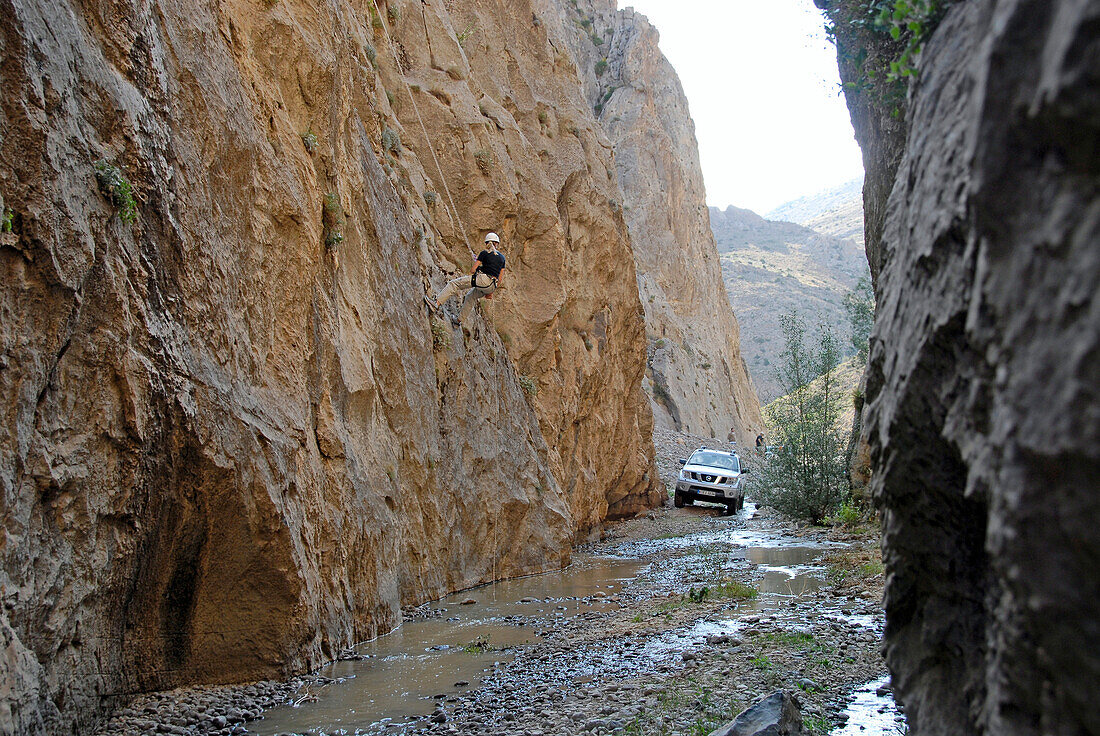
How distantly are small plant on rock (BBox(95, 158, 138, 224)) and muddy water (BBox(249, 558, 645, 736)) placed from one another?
3.66 m

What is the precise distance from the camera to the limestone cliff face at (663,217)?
144 feet

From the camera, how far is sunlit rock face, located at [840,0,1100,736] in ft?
5.66

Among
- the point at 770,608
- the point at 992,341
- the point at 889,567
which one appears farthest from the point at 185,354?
the point at 770,608

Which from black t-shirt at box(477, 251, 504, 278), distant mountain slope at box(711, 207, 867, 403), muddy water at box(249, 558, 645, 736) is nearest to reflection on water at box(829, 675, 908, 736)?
muddy water at box(249, 558, 645, 736)

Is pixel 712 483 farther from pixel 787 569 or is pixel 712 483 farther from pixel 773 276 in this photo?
pixel 773 276

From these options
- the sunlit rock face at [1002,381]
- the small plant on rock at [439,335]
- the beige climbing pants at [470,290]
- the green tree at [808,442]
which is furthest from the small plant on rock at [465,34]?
the sunlit rock face at [1002,381]

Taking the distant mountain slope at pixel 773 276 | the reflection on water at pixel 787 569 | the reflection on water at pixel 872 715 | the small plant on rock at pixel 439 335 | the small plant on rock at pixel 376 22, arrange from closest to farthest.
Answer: the reflection on water at pixel 872 715
the reflection on water at pixel 787 569
the small plant on rock at pixel 439 335
the small plant on rock at pixel 376 22
the distant mountain slope at pixel 773 276

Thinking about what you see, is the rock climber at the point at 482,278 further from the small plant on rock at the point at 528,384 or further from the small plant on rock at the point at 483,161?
the small plant on rock at the point at 528,384

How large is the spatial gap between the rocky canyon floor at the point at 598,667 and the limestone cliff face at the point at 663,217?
31.2m

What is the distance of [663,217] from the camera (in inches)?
1948

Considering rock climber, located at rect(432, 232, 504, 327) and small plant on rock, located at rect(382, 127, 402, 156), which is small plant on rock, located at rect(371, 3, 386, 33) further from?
rock climber, located at rect(432, 232, 504, 327)

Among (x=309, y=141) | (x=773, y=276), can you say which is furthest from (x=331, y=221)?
(x=773, y=276)

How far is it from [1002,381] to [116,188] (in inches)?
211

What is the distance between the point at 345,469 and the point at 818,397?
42.4 feet
